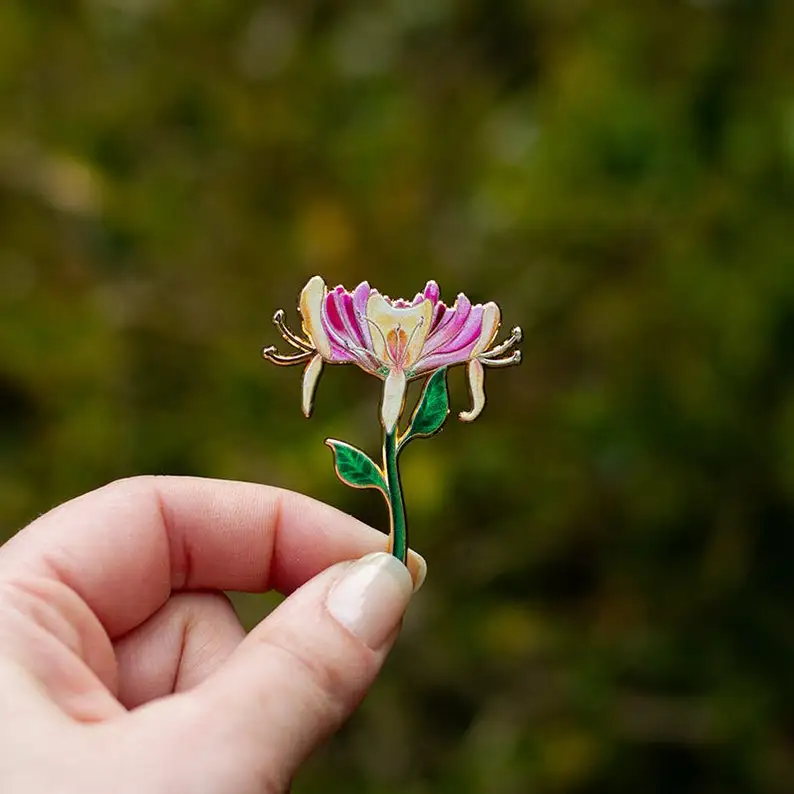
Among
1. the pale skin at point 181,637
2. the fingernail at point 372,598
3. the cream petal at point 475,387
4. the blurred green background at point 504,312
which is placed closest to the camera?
the pale skin at point 181,637

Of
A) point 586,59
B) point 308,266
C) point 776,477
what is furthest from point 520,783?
point 586,59

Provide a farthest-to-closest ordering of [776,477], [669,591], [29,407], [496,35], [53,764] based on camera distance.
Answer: [496,35]
[29,407]
[669,591]
[776,477]
[53,764]

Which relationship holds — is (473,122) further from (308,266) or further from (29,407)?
(29,407)

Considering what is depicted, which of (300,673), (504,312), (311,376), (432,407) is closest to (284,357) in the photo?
(311,376)

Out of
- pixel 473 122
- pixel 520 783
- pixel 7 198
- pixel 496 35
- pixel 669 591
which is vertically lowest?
pixel 520 783

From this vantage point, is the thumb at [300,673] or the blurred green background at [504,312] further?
the blurred green background at [504,312]

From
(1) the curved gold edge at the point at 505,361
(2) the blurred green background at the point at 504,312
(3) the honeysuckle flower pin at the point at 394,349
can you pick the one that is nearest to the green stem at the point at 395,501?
(3) the honeysuckle flower pin at the point at 394,349

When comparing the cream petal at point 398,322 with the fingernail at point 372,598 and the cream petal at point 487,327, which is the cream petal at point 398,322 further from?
the fingernail at point 372,598
